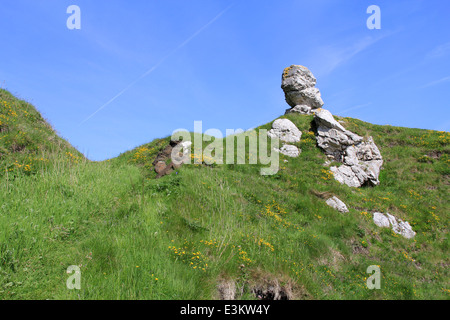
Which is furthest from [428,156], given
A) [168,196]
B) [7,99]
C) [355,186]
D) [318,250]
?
[7,99]

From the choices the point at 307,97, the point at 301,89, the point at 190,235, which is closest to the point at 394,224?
the point at 190,235

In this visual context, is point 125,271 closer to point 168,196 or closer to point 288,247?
point 168,196

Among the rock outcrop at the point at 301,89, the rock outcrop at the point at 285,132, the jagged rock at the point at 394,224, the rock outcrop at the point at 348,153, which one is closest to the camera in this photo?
the jagged rock at the point at 394,224

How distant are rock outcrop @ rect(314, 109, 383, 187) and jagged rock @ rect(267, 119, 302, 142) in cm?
203

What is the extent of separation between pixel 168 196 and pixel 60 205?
3689 millimetres

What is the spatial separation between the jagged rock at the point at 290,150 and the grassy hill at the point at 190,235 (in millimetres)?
4549

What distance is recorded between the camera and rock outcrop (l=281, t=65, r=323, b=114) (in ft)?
101

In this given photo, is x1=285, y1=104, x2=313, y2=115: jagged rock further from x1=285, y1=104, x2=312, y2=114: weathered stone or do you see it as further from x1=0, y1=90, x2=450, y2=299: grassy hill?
x1=0, y1=90, x2=450, y2=299: grassy hill

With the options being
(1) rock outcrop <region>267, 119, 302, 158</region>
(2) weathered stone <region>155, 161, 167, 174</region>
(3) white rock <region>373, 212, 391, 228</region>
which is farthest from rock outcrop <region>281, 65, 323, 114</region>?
(2) weathered stone <region>155, 161, 167, 174</region>

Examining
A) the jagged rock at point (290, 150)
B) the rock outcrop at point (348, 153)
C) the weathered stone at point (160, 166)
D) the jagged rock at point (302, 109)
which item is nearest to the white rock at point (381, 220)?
the rock outcrop at point (348, 153)

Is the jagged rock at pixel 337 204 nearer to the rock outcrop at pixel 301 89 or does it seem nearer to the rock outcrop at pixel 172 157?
the rock outcrop at pixel 172 157

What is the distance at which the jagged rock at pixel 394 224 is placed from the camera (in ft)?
50.2
